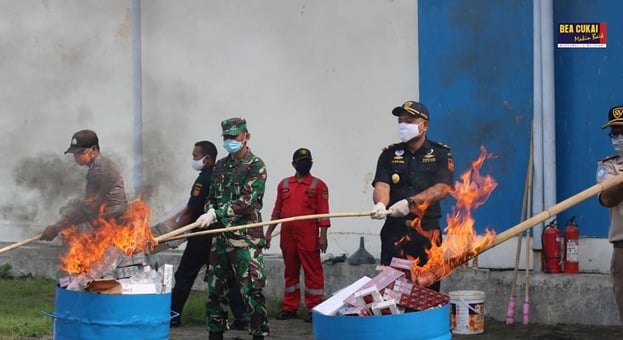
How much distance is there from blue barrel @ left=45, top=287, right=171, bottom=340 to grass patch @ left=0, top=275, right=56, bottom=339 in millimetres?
2751

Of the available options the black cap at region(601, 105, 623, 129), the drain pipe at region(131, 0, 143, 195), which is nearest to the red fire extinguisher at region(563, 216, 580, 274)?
the black cap at region(601, 105, 623, 129)

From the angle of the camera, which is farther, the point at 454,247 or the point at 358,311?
the point at 454,247

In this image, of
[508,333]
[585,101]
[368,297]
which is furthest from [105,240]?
[585,101]

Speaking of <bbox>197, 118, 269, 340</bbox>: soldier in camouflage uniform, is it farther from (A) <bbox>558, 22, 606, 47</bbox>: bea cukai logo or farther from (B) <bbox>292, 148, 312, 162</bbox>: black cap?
(A) <bbox>558, 22, 606, 47</bbox>: bea cukai logo

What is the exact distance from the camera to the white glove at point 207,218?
8.67 m

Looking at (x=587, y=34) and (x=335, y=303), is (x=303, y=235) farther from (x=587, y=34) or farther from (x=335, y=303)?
(x=335, y=303)

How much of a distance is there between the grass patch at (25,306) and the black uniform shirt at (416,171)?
365 cm

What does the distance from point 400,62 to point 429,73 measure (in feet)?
1.22

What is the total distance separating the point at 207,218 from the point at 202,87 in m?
4.16

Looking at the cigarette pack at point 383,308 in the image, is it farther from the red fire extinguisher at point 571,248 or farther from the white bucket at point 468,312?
the red fire extinguisher at point 571,248

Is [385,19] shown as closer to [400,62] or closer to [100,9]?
[400,62]

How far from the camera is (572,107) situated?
10398mm

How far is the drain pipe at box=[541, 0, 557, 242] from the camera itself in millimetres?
10273

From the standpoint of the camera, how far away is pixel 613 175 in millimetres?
7648
